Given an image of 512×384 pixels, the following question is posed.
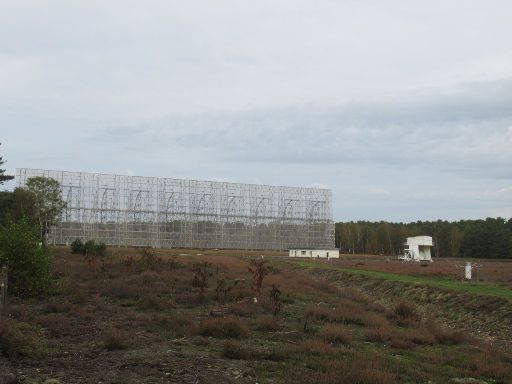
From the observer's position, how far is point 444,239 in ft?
448

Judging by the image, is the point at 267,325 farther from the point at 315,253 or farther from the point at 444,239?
the point at 444,239

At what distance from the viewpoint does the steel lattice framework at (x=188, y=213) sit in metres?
97.5

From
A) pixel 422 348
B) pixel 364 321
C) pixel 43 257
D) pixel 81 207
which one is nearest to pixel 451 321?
pixel 364 321

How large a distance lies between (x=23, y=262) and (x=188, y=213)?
84887 millimetres

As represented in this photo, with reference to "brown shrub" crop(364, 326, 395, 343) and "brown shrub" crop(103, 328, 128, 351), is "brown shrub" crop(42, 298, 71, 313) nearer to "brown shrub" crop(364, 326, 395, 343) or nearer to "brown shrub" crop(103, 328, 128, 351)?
"brown shrub" crop(103, 328, 128, 351)

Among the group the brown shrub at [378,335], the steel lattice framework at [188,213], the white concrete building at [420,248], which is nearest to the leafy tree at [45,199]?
the steel lattice framework at [188,213]

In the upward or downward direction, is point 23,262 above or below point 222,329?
above

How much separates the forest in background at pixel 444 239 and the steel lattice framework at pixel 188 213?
91.0ft

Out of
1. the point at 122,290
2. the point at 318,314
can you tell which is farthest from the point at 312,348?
the point at 122,290

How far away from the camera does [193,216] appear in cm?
10619

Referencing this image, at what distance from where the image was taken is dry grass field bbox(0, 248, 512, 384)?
1108 cm

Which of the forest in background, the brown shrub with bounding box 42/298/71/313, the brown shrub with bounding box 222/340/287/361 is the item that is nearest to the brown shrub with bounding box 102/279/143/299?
the brown shrub with bounding box 42/298/71/313

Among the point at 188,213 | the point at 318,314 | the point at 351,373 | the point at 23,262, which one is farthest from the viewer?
the point at 188,213

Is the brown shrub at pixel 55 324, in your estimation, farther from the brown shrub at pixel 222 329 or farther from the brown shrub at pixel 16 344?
the brown shrub at pixel 222 329
